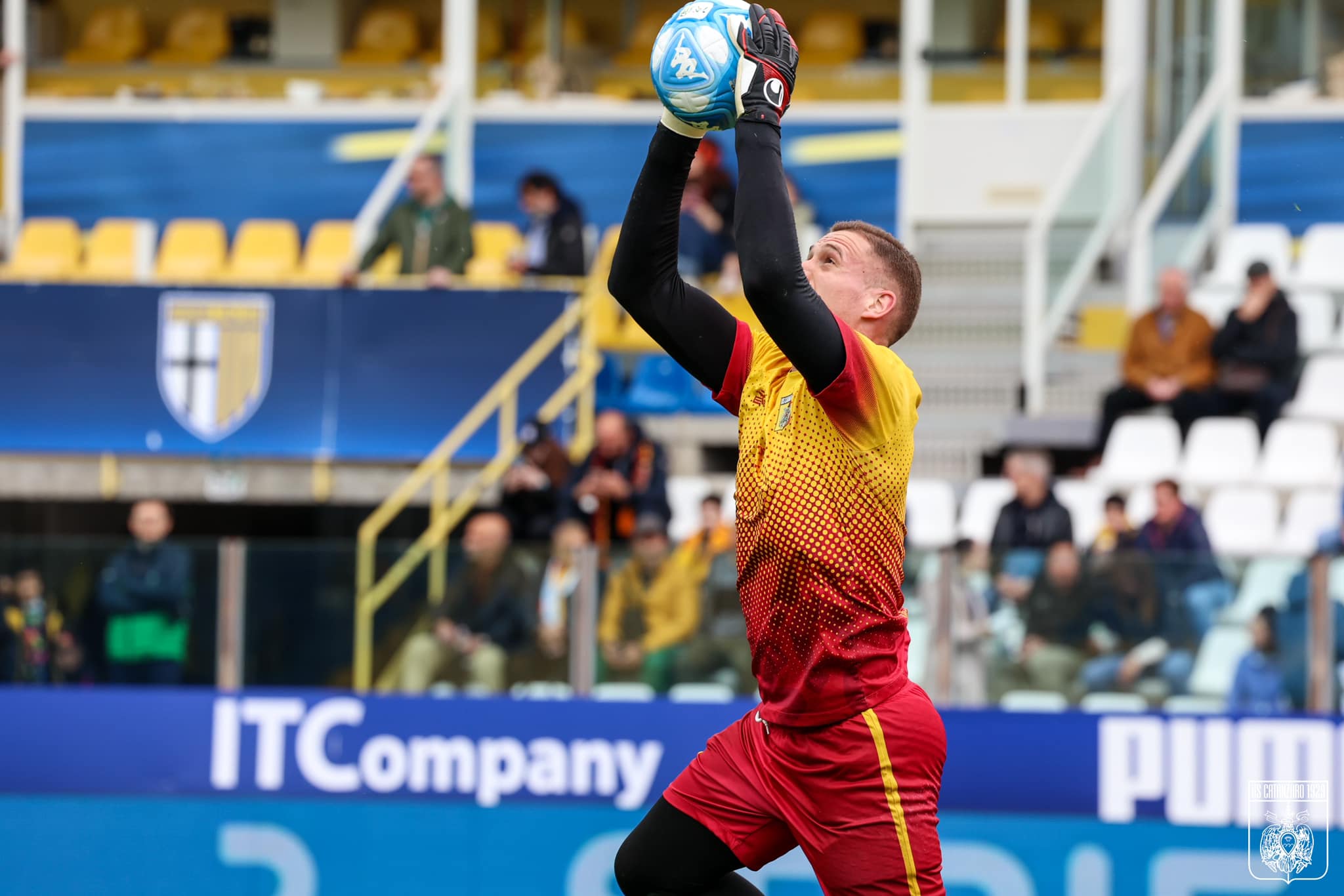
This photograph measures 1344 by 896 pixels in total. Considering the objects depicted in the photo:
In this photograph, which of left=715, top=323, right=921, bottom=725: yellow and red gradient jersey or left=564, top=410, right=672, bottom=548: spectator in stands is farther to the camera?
left=564, top=410, right=672, bottom=548: spectator in stands

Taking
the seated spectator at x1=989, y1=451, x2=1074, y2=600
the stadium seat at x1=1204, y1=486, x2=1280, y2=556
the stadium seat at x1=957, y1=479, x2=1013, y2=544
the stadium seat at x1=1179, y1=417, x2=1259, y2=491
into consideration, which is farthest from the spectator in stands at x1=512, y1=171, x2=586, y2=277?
the stadium seat at x1=1204, y1=486, x2=1280, y2=556

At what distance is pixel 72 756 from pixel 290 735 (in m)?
1.23

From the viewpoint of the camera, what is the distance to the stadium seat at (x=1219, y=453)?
11922 mm

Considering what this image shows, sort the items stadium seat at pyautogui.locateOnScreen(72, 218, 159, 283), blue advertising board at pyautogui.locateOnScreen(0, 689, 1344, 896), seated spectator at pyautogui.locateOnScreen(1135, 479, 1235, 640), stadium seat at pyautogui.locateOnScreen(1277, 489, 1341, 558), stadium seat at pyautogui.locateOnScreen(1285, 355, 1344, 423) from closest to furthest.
A: blue advertising board at pyautogui.locateOnScreen(0, 689, 1344, 896) < seated spectator at pyautogui.locateOnScreen(1135, 479, 1235, 640) < stadium seat at pyautogui.locateOnScreen(1277, 489, 1341, 558) < stadium seat at pyautogui.locateOnScreen(1285, 355, 1344, 423) < stadium seat at pyautogui.locateOnScreen(72, 218, 159, 283)

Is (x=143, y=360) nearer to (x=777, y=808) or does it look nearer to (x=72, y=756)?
(x=72, y=756)

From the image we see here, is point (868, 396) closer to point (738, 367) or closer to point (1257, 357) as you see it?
point (738, 367)

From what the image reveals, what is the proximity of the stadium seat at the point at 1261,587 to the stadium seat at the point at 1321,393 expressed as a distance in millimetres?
3203

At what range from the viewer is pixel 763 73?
3773mm

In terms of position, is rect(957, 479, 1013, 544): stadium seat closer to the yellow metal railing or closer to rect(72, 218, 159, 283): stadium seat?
the yellow metal railing

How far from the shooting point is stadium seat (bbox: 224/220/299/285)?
14.7 m

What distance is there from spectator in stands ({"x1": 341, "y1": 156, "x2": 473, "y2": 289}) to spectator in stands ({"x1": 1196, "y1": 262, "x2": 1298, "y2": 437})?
4.87 m

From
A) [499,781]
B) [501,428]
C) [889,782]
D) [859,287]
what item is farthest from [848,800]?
[501,428]

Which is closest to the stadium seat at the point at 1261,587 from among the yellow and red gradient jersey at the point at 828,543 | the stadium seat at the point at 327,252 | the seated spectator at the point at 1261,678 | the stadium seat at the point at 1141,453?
the seated spectator at the point at 1261,678

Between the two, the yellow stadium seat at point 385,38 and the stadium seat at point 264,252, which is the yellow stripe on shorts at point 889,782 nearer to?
the stadium seat at point 264,252
